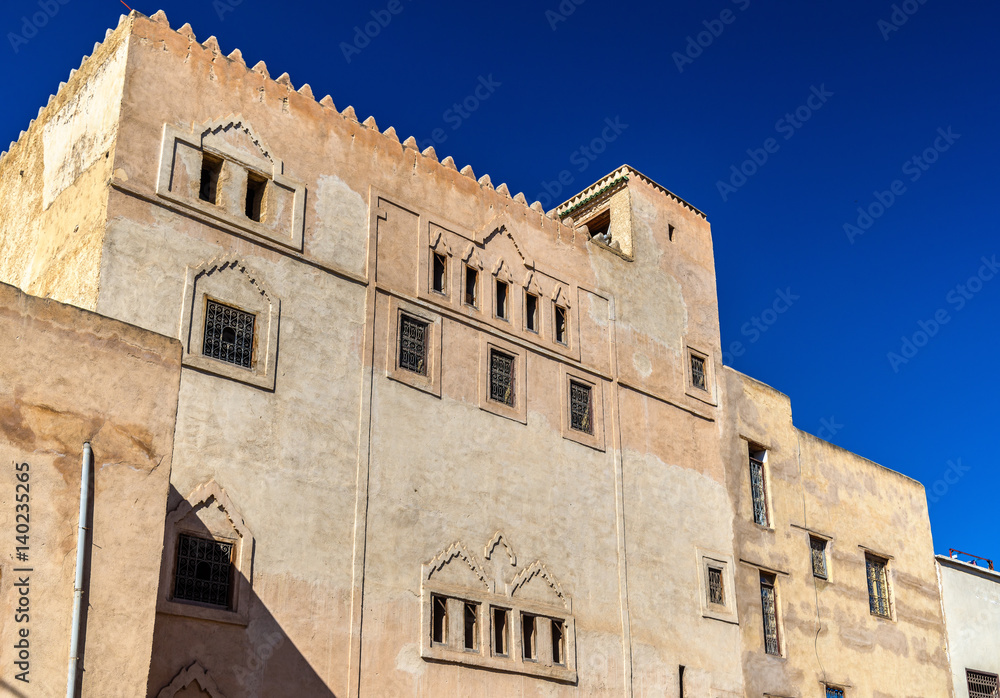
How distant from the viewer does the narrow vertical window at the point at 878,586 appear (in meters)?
22.8

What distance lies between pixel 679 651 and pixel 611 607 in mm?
1743

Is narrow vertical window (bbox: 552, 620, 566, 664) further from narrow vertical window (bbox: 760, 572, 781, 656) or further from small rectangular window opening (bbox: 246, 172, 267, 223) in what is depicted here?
Answer: small rectangular window opening (bbox: 246, 172, 267, 223)

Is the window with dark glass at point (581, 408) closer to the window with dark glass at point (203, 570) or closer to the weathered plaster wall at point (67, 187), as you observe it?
the window with dark glass at point (203, 570)

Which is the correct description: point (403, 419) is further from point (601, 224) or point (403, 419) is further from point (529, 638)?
point (601, 224)

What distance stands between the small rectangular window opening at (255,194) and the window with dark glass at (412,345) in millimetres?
2526

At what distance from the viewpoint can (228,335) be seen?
14305 millimetres

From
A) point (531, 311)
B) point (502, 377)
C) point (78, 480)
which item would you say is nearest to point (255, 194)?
point (502, 377)

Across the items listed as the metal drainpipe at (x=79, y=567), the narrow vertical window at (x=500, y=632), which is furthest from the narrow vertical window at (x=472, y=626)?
the metal drainpipe at (x=79, y=567)

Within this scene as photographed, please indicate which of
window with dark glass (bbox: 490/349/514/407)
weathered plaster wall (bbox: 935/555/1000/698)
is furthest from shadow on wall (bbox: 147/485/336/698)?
weathered plaster wall (bbox: 935/555/1000/698)

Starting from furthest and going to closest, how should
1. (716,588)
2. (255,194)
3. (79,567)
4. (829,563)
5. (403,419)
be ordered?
(829,563) < (716,588) < (403,419) < (255,194) < (79,567)

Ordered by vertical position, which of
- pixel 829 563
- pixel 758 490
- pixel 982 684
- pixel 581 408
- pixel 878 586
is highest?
pixel 581 408

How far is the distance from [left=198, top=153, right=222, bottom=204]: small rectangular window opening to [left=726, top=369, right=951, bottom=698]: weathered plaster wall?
1075 centimetres

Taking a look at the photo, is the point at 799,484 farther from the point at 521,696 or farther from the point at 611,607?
the point at 521,696

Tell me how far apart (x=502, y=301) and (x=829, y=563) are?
884cm
